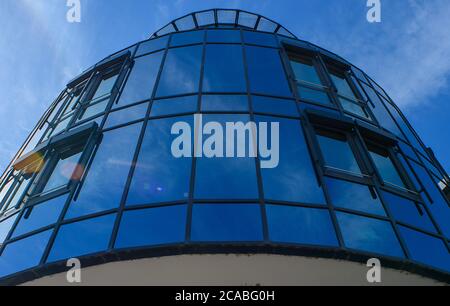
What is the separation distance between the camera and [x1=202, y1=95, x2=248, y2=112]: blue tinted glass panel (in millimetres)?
10391

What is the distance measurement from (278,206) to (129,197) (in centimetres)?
289

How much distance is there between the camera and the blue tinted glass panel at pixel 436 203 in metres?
9.85

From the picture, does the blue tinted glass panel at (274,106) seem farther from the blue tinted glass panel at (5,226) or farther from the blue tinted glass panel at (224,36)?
the blue tinted glass panel at (5,226)

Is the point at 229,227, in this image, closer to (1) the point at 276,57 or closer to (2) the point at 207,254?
(2) the point at 207,254

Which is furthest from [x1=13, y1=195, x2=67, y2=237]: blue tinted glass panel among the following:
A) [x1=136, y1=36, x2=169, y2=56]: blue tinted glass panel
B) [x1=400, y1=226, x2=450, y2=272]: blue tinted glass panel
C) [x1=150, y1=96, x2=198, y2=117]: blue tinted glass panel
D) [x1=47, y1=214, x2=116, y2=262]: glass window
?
[x1=400, y1=226, x2=450, y2=272]: blue tinted glass panel

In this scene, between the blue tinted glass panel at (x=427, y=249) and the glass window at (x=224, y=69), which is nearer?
the blue tinted glass panel at (x=427, y=249)

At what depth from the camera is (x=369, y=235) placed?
812 centimetres

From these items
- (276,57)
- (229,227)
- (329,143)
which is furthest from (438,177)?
(229,227)

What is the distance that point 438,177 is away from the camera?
42.0 ft

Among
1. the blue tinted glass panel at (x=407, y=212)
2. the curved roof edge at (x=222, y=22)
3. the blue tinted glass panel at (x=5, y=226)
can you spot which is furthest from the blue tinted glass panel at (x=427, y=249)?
the curved roof edge at (x=222, y=22)

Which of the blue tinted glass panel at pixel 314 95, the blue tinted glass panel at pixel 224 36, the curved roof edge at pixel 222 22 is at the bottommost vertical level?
the blue tinted glass panel at pixel 314 95

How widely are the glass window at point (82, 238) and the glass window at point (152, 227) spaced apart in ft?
0.97

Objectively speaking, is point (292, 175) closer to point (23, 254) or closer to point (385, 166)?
point (385, 166)

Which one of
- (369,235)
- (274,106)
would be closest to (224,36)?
(274,106)
